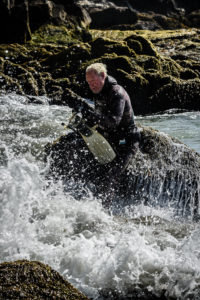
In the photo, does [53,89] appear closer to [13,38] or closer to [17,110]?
[17,110]

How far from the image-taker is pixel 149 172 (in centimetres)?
661

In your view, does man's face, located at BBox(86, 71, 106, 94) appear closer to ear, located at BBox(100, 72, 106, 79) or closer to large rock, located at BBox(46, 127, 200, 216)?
ear, located at BBox(100, 72, 106, 79)

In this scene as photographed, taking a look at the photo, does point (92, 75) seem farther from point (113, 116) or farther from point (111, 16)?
point (111, 16)

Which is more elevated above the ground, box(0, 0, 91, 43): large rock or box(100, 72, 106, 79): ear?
box(0, 0, 91, 43): large rock

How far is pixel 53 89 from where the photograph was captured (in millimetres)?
14023

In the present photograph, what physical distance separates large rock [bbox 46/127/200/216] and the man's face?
129 centimetres

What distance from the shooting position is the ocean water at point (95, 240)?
13.8 feet

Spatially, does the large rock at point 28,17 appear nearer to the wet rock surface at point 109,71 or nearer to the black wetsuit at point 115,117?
the wet rock surface at point 109,71

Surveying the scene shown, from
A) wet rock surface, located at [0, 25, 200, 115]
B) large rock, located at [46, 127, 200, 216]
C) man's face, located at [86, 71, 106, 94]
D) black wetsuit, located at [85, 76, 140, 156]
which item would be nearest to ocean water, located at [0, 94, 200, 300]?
large rock, located at [46, 127, 200, 216]

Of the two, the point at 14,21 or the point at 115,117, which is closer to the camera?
the point at 115,117

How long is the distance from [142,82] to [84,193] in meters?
8.93

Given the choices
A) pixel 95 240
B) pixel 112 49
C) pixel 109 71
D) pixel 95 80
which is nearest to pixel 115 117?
pixel 95 80

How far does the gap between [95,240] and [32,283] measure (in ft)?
7.22

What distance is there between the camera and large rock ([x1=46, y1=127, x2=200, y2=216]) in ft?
21.1
